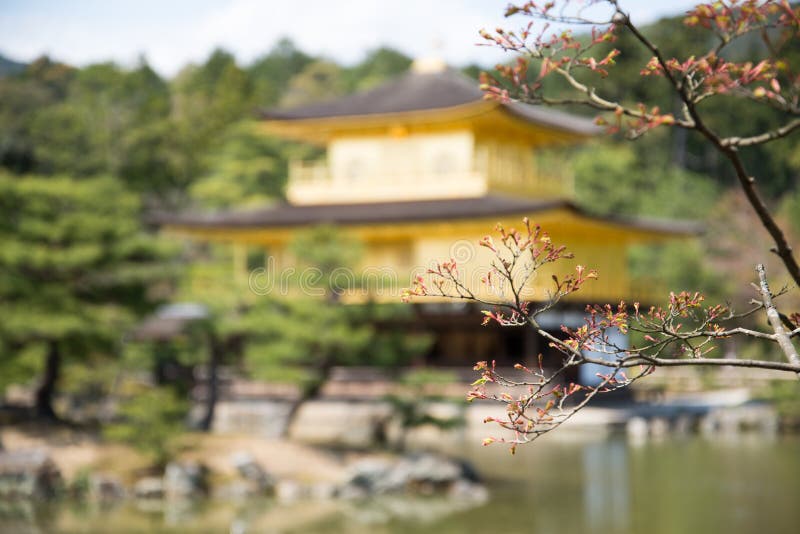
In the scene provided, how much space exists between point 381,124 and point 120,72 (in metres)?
21.3

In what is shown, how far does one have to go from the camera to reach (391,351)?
14.0m

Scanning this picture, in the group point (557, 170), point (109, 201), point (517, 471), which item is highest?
point (557, 170)

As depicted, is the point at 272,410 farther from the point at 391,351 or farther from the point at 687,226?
the point at 687,226

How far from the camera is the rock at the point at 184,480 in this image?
12078 millimetres

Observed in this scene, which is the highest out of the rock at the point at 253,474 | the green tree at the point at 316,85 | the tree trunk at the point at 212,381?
the green tree at the point at 316,85

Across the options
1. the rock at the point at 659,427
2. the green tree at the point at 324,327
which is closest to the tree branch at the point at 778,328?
the green tree at the point at 324,327

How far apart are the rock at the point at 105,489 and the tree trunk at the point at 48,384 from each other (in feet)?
7.57

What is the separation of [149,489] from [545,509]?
3.95 meters

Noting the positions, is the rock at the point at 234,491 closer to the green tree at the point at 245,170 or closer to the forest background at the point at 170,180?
the forest background at the point at 170,180

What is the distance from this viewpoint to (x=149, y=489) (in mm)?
12000

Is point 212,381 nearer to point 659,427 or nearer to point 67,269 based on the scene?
point 67,269

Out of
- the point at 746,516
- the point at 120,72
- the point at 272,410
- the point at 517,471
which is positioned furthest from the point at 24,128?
the point at 746,516

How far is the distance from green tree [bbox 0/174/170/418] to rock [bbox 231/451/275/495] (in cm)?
244

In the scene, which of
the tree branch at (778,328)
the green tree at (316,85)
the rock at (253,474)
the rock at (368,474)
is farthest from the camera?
the green tree at (316,85)
